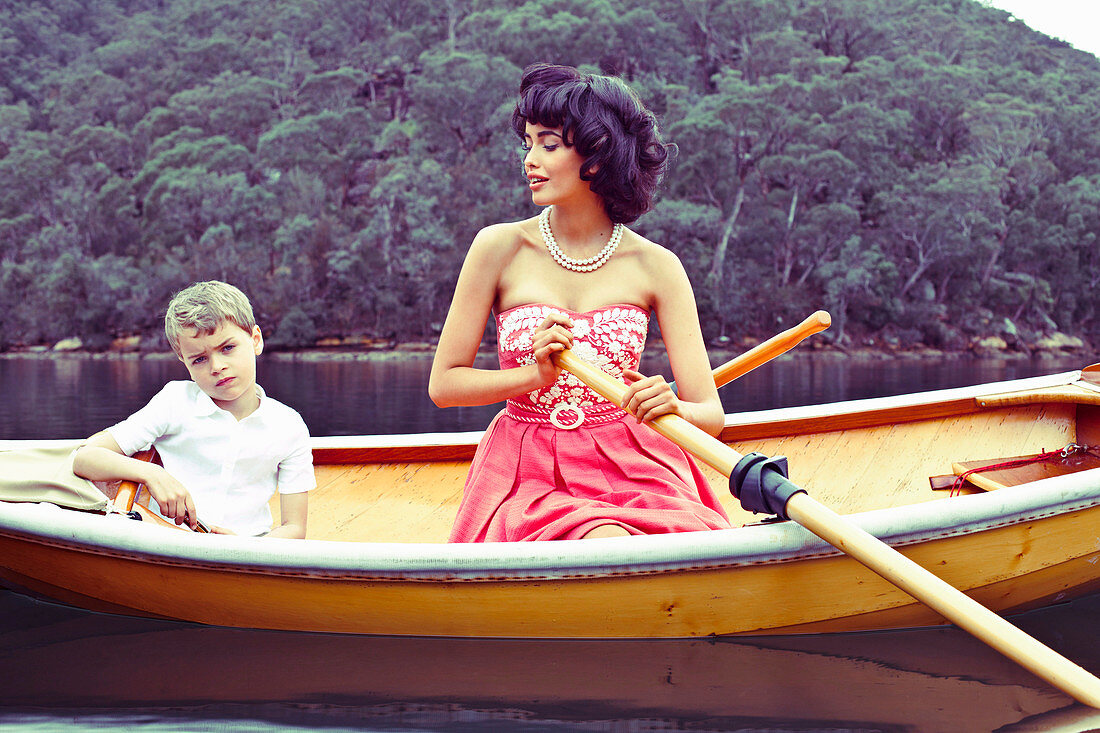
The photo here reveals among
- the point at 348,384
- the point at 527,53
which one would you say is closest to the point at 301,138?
the point at 527,53

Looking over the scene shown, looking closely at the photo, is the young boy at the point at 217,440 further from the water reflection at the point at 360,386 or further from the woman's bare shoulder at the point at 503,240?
the water reflection at the point at 360,386

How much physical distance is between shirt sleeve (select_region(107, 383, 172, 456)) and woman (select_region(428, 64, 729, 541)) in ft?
2.74

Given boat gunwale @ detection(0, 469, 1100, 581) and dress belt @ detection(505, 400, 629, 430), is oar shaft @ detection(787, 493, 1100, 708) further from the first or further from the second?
dress belt @ detection(505, 400, 629, 430)

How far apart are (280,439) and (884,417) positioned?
249 centimetres

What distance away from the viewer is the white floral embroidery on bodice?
247 cm

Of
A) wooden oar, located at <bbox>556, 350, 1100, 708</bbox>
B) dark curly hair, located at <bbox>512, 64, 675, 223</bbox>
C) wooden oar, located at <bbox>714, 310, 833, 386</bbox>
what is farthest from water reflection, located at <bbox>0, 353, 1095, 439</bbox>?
wooden oar, located at <bbox>556, 350, 1100, 708</bbox>

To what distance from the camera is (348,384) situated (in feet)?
57.7

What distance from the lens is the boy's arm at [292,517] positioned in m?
2.80

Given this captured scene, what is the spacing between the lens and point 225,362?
2703 millimetres

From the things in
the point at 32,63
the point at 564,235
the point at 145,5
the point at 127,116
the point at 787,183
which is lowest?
the point at 564,235

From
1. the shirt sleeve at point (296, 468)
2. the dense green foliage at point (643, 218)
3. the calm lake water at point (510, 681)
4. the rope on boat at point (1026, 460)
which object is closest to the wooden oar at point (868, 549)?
the calm lake water at point (510, 681)

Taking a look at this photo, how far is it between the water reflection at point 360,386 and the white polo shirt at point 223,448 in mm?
6772

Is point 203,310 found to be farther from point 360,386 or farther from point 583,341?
point 360,386

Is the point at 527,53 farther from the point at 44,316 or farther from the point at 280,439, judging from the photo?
the point at 280,439
